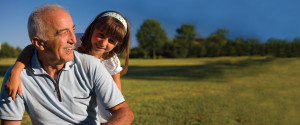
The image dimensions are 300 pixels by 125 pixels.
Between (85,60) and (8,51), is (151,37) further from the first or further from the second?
(85,60)

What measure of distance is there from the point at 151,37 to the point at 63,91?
65.4 m

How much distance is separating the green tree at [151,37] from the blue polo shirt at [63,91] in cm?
5870

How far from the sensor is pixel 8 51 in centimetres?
3834

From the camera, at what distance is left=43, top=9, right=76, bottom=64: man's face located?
1.74 meters

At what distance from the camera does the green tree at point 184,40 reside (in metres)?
56.3

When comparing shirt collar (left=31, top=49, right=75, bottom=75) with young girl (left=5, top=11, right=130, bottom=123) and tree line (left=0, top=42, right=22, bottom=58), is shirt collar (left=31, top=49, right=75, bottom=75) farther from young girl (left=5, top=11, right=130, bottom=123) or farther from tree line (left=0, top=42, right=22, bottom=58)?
tree line (left=0, top=42, right=22, bottom=58)

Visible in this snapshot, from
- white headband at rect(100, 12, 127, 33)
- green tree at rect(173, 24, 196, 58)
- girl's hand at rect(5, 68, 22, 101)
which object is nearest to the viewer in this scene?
girl's hand at rect(5, 68, 22, 101)

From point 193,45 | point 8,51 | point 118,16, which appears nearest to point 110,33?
point 118,16

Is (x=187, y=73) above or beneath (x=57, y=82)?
beneath

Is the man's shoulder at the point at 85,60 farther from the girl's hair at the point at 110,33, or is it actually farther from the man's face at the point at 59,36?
the girl's hair at the point at 110,33

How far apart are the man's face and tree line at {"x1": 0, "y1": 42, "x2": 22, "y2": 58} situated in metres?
40.6

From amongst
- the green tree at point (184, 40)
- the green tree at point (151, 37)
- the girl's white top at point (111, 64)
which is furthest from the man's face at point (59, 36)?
the green tree at point (151, 37)

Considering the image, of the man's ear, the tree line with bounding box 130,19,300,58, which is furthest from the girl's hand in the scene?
the tree line with bounding box 130,19,300,58

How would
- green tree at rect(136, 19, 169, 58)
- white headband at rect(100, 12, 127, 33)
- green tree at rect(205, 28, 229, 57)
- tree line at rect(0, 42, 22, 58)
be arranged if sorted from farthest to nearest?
1. green tree at rect(136, 19, 169, 58)
2. green tree at rect(205, 28, 229, 57)
3. tree line at rect(0, 42, 22, 58)
4. white headband at rect(100, 12, 127, 33)
